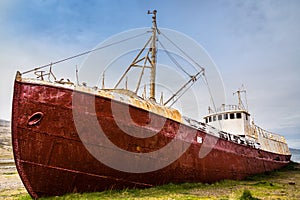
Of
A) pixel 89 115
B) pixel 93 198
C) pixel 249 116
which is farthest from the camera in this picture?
pixel 249 116

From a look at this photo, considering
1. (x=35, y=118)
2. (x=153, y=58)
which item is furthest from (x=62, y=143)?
(x=153, y=58)

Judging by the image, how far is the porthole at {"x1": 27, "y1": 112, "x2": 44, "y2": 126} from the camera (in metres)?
8.02

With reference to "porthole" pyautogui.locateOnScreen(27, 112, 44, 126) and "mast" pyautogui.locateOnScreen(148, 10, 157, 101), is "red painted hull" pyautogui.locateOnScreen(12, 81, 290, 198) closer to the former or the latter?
"porthole" pyautogui.locateOnScreen(27, 112, 44, 126)

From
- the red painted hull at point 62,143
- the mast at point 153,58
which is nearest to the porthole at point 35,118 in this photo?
the red painted hull at point 62,143

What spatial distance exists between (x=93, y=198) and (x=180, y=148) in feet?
15.1

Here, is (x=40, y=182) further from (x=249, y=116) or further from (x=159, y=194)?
(x=249, y=116)

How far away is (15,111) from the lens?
26.6 feet

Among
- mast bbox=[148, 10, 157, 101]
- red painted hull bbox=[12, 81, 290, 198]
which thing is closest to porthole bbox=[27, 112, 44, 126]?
red painted hull bbox=[12, 81, 290, 198]

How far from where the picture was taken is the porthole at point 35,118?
316 inches

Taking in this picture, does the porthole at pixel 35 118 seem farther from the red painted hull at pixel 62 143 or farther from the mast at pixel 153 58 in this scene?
the mast at pixel 153 58

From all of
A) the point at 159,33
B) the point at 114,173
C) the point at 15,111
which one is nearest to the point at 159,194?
→ the point at 114,173

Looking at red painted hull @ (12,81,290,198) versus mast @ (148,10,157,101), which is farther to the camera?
mast @ (148,10,157,101)

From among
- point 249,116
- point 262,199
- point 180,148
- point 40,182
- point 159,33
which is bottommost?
point 262,199

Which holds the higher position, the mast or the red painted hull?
the mast
